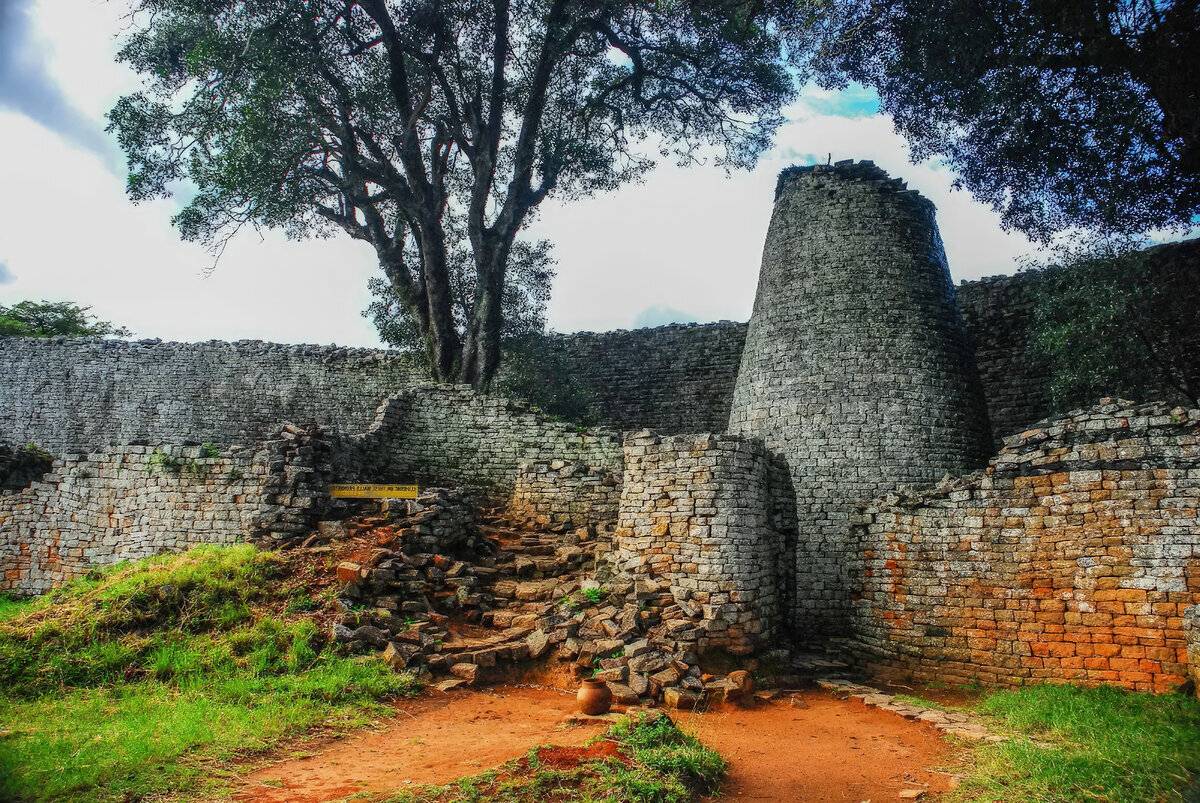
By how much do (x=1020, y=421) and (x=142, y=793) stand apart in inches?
537

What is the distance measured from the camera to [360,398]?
18062 mm

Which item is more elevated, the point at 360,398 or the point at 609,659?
the point at 360,398

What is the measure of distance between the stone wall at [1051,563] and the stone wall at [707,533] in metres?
1.44

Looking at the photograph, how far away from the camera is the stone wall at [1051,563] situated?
21.7 ft

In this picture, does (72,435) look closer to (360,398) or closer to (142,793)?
(360,398)

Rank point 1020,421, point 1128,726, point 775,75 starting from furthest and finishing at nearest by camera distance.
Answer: point 775,75 < point 1020,421 < point 1128,726

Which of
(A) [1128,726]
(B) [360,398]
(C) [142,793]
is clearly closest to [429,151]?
(B) [360,398]

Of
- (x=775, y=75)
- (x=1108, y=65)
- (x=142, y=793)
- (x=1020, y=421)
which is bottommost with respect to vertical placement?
(x=142, y=793)

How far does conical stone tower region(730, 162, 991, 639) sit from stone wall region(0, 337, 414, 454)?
1041cm

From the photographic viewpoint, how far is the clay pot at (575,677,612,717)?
6102mm

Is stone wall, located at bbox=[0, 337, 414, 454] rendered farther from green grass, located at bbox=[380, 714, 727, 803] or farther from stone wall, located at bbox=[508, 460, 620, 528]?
green grass, located at bbox=[380, 714, 727, 803]

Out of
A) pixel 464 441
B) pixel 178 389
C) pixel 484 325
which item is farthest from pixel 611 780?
pixel 178 389

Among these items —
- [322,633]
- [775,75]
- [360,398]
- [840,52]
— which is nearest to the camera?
[322,633]

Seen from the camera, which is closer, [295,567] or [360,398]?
[295,567]
